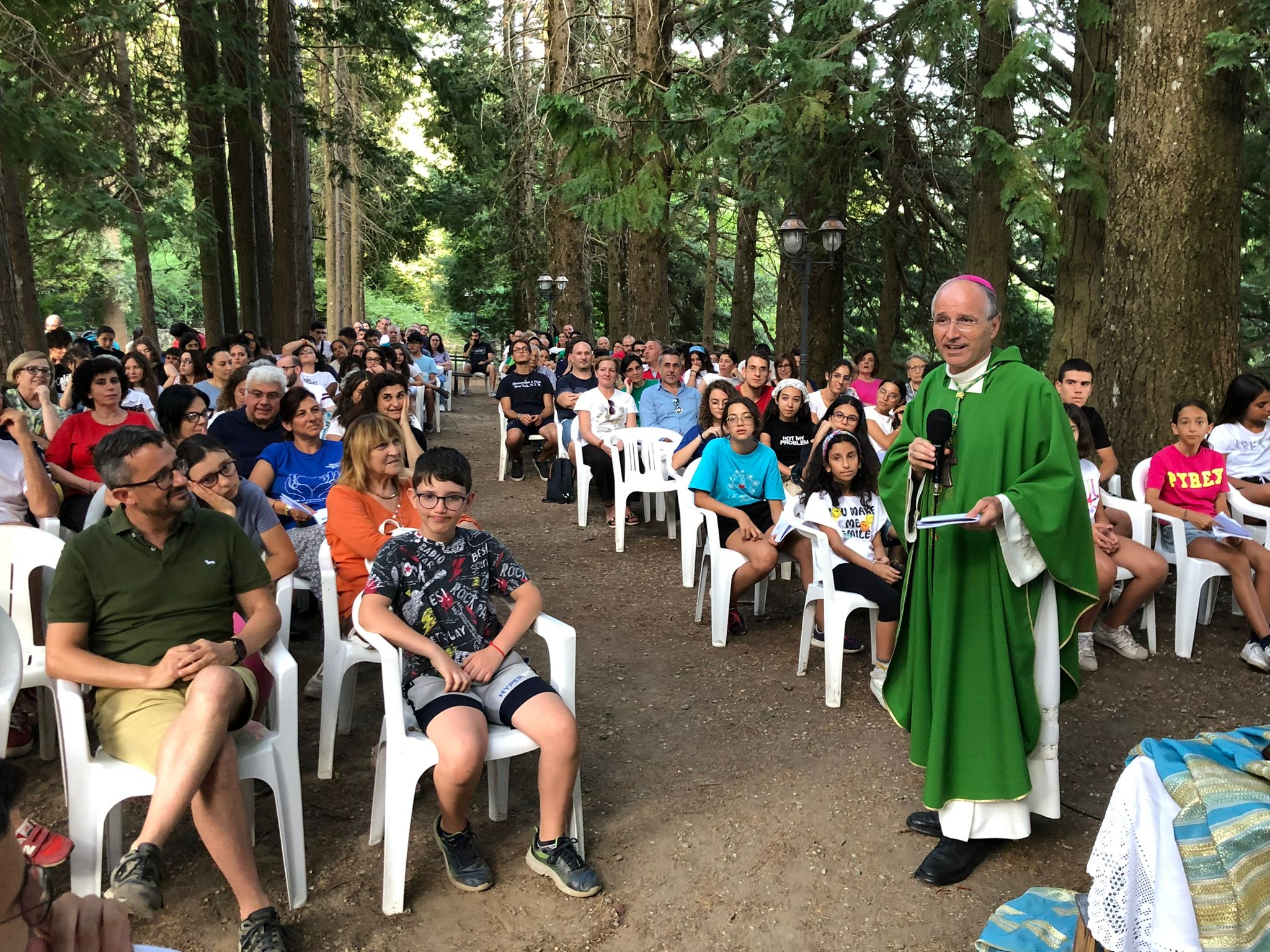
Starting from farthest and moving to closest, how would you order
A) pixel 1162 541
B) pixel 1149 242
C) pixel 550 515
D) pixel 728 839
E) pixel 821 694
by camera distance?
pixel 550 515, pixel 1149 242, pixel 1162 541, pixel 821 694, pixel 728 839

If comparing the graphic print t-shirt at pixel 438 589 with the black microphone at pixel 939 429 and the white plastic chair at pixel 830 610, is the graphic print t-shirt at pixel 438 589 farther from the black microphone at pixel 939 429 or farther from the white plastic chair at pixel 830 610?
the white plastic chair at pixel 830 610

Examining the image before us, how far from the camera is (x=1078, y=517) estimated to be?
3117 millimetres

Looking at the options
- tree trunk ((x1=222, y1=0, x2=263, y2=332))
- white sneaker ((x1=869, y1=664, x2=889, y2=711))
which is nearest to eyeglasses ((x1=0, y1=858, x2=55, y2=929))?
white sneaker ((x1=869, y1=664, x2=889, y2=711))

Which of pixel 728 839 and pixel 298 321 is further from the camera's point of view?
pixel 298 321

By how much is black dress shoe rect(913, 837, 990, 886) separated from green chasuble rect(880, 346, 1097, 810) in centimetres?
16

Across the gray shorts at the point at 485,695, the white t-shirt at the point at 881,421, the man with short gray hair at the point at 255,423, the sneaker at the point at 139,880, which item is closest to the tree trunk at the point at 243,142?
the man with short gray hair at the point at 255,423

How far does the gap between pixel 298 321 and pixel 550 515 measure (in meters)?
7.36

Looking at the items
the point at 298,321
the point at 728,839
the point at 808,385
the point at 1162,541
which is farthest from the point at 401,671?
the point at 298,321

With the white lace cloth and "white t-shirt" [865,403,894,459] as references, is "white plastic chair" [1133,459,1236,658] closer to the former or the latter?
"white t-shirt" [865,403,894,459]

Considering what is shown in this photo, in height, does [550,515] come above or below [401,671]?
below

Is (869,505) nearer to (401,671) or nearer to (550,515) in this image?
(401,671)

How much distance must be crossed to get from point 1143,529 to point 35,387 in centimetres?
634

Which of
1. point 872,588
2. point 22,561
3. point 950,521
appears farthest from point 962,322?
point 22,561

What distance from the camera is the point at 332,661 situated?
12.9 ft
